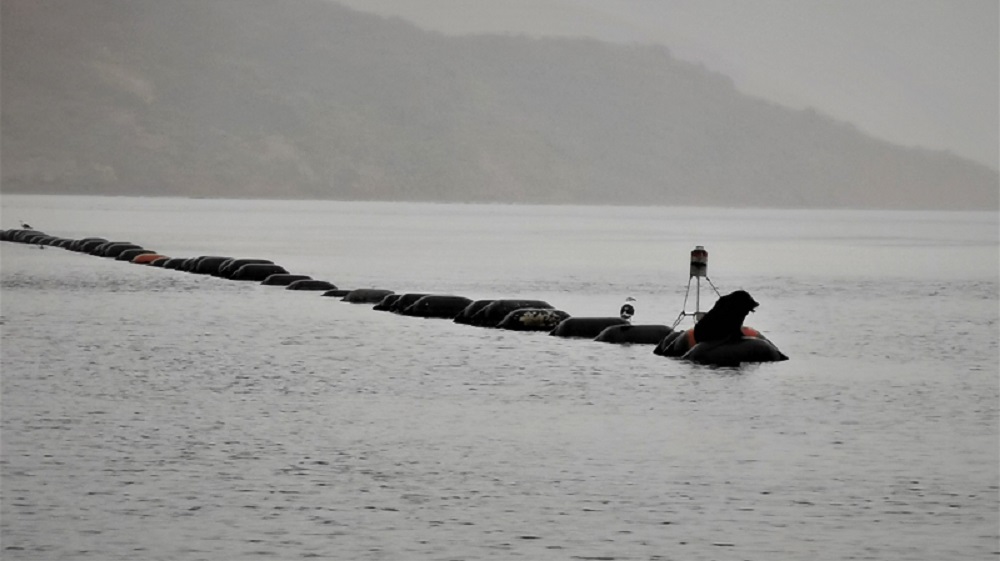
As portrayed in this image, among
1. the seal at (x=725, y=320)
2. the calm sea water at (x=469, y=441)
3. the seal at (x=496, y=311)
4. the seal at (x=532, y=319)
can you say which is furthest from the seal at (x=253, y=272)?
the seal at (x=725, y=320)

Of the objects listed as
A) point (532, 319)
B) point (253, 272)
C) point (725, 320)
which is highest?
point (253, 272)

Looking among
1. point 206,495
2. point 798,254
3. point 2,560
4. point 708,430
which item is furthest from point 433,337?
point 798,254

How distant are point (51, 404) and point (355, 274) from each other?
234 ft

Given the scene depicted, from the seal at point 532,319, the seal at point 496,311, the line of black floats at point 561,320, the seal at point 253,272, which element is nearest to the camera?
the line of black floats at point 561,320

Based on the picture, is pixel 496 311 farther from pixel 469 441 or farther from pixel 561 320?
pixel 469 441

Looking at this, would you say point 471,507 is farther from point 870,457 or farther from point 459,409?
point 459,409

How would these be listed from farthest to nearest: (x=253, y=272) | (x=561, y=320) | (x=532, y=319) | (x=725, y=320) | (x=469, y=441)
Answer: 1. (x=253, y=272)
2. (x=561, y=320)
3. (x=532, y=319)
4. (x=725, y=320)
5. (x=469, y=441)

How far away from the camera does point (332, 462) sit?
90.3 ft

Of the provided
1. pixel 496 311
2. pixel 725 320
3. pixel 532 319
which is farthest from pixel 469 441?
pixel 496 311

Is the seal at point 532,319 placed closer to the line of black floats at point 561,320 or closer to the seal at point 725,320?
the line of black floats at point 561,320

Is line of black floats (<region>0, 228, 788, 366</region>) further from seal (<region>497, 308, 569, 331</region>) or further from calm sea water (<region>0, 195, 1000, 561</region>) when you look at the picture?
calm sea water (<region>0, 195, 1000, 561</region>)

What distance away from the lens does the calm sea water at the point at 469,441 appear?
21.8m

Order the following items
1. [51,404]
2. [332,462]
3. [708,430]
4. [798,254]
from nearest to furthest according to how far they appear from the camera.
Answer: [332,462] → [708,430] → [51,404] → [798,254]

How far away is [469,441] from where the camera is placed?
99.2 ft
